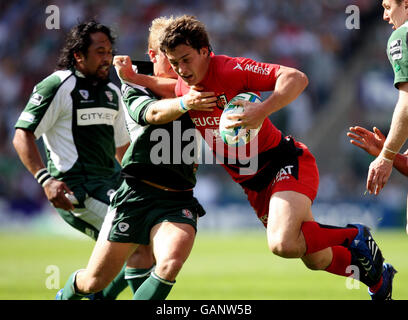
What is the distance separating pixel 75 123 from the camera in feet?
19.4

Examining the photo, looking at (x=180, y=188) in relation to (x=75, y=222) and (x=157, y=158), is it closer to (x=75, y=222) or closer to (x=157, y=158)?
(x=157, y=158)

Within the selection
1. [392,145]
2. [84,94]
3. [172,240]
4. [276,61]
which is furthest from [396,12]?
[276,61]

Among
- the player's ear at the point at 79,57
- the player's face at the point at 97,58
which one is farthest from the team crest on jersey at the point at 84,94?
the player's ear at the point at 79,57

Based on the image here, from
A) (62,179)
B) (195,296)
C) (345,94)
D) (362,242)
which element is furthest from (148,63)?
(345,94)

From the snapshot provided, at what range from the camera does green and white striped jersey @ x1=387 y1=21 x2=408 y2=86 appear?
4.19 metres

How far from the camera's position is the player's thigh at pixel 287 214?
15.3 ft

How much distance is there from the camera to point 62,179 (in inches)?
232

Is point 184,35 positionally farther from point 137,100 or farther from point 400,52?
point 400,52

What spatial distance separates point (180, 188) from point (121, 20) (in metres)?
16.2

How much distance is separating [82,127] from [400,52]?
3053 millimetres

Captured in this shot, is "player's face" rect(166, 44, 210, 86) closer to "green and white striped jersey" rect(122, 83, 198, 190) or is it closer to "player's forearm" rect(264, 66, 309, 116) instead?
"green and white striped jersey" rect(122, 83, 198, 190)

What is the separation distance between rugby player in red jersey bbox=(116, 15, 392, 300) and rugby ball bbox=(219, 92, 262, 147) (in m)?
0.10

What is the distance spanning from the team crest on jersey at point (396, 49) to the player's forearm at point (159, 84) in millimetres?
1664

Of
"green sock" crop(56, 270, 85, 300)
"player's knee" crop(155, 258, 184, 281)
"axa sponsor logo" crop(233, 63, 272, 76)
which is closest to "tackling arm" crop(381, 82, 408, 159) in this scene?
"axa sponsor logo" crop(233, 63, 272, 76)
